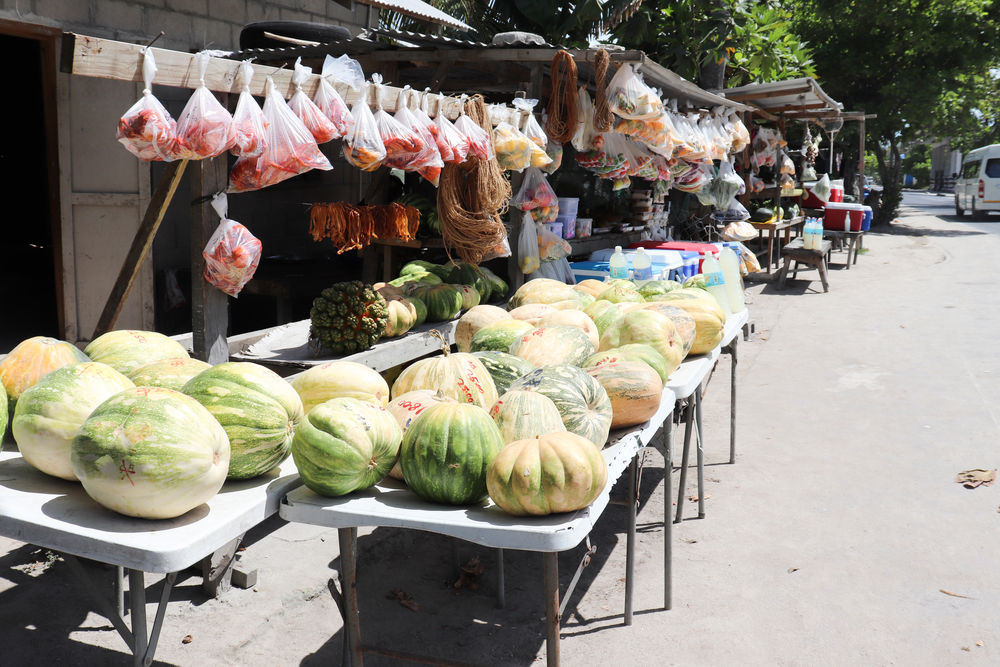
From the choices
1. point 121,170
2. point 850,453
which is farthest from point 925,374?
point 121,170

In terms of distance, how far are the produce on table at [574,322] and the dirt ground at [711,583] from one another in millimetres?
1197

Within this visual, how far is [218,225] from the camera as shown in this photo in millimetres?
3830

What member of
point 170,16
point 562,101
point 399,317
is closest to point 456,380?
point 399,317

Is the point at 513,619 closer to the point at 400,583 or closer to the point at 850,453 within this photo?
the point at 400,583

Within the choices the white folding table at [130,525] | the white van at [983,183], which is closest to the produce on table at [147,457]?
the white folding table at [130,525]

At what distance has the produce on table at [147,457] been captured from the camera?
2029 mm

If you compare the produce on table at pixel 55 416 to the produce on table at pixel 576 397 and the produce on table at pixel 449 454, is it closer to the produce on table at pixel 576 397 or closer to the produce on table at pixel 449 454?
the produce on table at pixel 449 454

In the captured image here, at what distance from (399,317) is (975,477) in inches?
151

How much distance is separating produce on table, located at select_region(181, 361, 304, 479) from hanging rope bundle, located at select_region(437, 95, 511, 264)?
10.0ft

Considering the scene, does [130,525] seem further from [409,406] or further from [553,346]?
[553,346]

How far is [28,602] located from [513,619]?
2168 millimetres

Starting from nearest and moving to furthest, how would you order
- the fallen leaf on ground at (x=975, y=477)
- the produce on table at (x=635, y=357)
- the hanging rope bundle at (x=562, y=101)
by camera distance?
the produce on table at (x=635, y=357) → the fallen leaf on ground at (x=975, y=477) → the hanging rope bundle at (x=562, y=101)

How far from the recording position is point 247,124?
3.47 m

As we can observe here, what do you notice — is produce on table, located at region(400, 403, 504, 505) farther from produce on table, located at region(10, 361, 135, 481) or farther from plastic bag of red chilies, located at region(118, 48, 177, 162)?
plastic bag of red chilies, located at region(118, 48, 177, 162)
